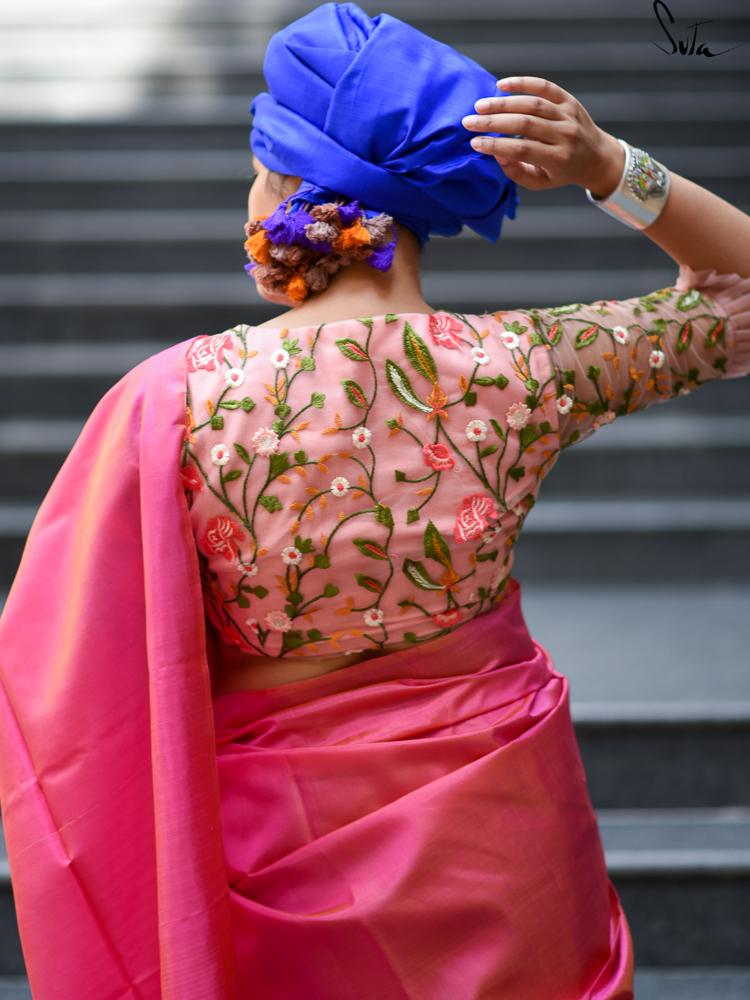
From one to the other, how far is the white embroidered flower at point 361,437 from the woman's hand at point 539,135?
0.27 meters

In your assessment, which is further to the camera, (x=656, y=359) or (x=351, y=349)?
(x=656, y=359)

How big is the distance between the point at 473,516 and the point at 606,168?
1.24 feet

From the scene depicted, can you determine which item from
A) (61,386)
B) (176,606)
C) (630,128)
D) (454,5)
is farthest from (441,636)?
(454,5)

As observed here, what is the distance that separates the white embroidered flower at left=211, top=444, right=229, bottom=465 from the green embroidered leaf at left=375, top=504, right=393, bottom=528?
15cm

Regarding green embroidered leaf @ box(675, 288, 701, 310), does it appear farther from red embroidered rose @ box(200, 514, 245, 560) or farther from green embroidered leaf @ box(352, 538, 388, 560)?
red embroidered rose @ box(200, 514, 245, 560)

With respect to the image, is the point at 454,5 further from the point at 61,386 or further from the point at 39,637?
the point at 39,637

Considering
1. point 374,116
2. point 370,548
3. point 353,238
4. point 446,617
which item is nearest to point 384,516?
point 370,548

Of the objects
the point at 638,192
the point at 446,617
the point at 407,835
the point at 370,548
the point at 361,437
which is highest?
the point at 638,192

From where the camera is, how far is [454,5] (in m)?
3.93

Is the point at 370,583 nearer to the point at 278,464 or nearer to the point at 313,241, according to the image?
the point at 278,464

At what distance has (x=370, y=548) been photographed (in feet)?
3.38

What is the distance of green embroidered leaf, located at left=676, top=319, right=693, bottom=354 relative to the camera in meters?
1.16

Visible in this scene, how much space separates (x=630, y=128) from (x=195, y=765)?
Answer: 3.06 m

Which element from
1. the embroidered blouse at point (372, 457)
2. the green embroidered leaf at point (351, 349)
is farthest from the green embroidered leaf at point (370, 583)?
the green embroidered leaf at point (351, 349)
